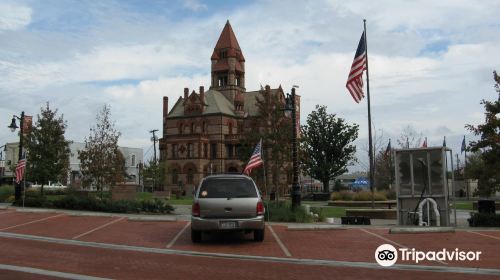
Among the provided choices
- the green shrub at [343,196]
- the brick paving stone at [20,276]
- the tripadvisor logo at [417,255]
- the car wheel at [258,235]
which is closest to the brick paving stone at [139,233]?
the car wheel at [258,235]

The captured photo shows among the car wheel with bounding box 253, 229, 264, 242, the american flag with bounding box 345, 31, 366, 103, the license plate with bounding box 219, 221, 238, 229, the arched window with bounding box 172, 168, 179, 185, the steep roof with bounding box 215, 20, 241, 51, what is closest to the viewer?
the license plate with bounding box 219, 221, 238, 229

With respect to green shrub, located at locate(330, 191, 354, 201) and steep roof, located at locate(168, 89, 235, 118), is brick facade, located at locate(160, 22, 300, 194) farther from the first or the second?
green shrub, located at locate(330, 191, 354, 201)

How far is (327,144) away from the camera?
53.8 meters

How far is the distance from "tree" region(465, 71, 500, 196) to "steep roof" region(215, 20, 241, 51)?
2903 inches

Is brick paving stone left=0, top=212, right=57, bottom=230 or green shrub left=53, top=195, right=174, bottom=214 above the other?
green shrub left=53, top=195, right=174, bottom=214

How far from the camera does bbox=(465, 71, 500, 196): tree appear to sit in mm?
17359

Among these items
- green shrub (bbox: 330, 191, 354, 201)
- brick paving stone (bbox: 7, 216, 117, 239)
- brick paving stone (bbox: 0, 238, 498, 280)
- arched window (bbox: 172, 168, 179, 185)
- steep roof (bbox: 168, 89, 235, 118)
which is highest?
steep roof (bbox: 168, 89, 235, 118)

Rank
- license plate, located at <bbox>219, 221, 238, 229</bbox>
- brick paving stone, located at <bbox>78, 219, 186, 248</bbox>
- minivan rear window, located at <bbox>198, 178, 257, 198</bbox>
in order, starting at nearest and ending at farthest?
license plate, located at <bbox>219, 221, 238, 229</bbox>, minivan rear window, located at <bbox>198, 178, 257, 198</bbox>, brick paving stone, located at <bbox>78, 219, 186, 248</bbox>

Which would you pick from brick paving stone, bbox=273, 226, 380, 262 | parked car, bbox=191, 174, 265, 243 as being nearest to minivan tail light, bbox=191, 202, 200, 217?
parked car, bbox=191, 174, 265, 243

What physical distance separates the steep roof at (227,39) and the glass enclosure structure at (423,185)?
73844 mm

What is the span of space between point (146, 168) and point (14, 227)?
61611mm

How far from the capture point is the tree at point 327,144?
5381 centimetres

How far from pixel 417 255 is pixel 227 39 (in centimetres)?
8266

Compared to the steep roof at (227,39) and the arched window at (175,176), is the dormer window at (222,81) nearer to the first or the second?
the steep roof at (227,39)
